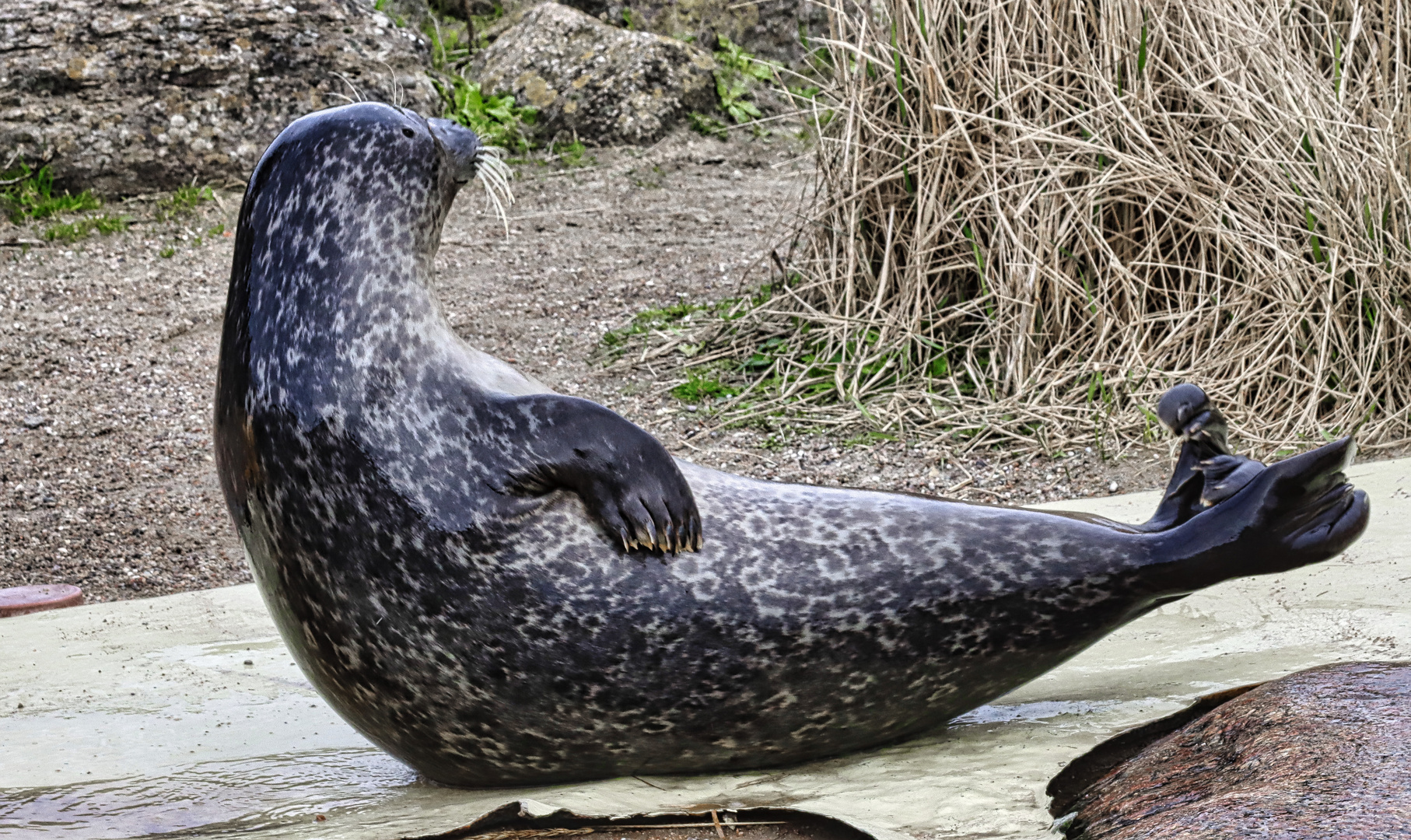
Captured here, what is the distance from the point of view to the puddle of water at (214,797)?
2.70 m

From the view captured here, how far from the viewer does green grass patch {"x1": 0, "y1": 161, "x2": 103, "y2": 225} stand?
27.0ft

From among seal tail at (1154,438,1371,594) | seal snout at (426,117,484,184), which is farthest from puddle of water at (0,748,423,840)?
seal tail at (1154,438,1371,594)

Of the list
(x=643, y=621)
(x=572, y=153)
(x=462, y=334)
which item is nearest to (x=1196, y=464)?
(x=643, y=621)

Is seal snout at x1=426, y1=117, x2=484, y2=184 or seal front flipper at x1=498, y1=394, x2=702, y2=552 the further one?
seal snout at x1=426, y1=117, x2=484, y2=184

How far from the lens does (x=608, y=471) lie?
2578 mm

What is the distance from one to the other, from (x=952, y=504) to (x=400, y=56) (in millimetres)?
7062

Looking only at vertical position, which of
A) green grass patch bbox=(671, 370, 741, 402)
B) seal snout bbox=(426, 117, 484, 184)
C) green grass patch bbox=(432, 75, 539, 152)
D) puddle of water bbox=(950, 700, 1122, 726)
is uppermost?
seal snout bbox=(426, 117, 484, 184)

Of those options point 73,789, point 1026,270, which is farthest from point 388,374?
point 1026,270

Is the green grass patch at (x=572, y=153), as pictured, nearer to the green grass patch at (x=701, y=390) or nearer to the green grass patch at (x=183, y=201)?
the green grass patch at (x=183, y=201)

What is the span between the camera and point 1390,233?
5551 millimetres

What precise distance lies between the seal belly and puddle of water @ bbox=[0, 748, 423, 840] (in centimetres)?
18

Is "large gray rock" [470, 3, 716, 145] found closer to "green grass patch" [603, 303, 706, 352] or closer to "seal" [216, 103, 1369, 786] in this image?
"green grass patch" [603, 303, 706, 352]

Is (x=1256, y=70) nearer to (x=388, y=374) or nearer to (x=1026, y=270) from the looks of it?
(x=1026, y=270)

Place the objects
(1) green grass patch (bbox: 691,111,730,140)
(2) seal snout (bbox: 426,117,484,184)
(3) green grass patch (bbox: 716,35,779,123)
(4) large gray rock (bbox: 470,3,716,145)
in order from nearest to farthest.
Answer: (2) seal snout (bbox: 426,117,484,184) < (4) large gray rock (bbox: 470,3,716,145) < (1) green grass patch (bbox: 691,111,730,140) < (3) green grass patch (bbox: 716,35,779,123)
